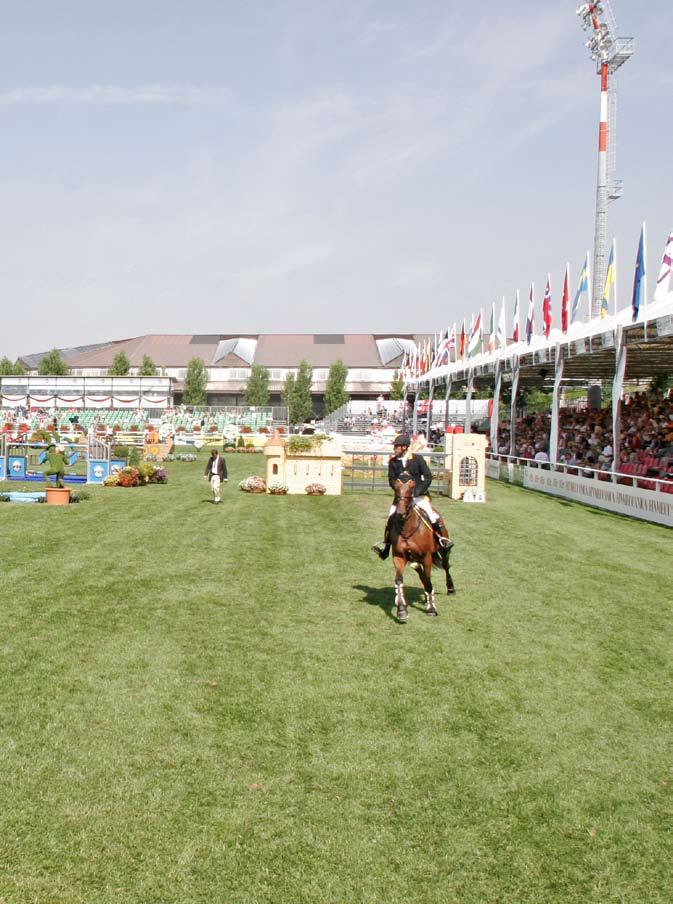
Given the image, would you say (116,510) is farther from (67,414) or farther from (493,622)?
(67,414)

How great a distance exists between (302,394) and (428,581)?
88.7 m

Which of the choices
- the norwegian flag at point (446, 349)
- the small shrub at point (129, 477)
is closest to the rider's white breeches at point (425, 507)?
the small shrub at point (129, 477)

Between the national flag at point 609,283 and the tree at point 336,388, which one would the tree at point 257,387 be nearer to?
the tree at point 336,388

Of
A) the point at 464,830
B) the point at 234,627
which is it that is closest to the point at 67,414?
the point at 234,627

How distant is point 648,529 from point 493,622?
429 inches

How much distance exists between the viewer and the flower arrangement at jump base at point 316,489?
26.1m

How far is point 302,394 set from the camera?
323ft

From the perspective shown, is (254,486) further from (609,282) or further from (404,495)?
(404,495)

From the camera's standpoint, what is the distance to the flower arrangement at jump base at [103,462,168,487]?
90.4 ft

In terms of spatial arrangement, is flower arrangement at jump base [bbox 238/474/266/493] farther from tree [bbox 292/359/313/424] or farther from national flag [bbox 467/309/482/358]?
tree [bbox 292/359/313/424]

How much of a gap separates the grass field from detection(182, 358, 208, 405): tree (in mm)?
87491

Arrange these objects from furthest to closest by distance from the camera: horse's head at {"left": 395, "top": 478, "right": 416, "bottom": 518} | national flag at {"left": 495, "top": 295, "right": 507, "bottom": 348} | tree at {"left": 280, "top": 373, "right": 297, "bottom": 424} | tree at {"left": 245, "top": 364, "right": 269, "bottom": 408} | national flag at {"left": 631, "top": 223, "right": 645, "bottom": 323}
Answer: tree at {"left": 245, "top": 364, "right": 269, "bottom": 408}, tree at {"left": 280, "top": 373, "right": 297, "bottom": 424}, national flag at {"left": 495, "top": 295, "right": 507, "bottom": 348}, national flag at {"left": 631, "top": 223, "right": 645, "bottom": 323}, horse's head at {"left": 395, "top": 478, "right": 416, "bottom": 518}

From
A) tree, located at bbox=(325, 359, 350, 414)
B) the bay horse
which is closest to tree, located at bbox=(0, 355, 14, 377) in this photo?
tree, located at bbox=(325, 359, 350, 414)

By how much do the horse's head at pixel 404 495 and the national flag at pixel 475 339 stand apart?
3047cm
